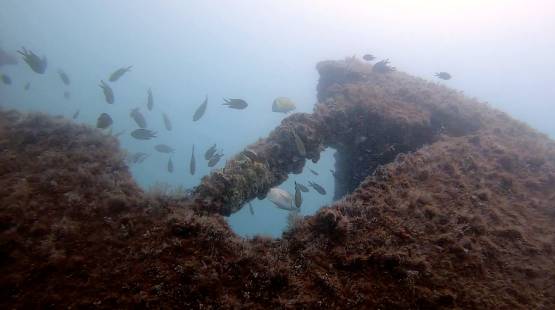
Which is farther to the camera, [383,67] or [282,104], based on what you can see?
[383,67]

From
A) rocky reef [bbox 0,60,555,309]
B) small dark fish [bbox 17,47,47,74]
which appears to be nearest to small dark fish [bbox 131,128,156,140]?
rocky reef [bbox 0,60,555,309]

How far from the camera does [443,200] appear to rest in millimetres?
5281

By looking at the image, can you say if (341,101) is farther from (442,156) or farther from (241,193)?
(241,193)

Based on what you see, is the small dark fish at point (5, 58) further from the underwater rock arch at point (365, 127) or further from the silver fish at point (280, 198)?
the silver fish at point (280, 198)

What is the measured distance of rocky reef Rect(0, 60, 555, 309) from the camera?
343 centimetres

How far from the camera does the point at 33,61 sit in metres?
8.36

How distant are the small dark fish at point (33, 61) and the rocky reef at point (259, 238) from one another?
6.23ft

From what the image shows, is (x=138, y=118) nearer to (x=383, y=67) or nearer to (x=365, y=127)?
(x=365, y=127)

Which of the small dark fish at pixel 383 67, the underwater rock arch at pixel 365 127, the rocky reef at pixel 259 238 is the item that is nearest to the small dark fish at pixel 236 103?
the underwater rock arch at pixel 365 127

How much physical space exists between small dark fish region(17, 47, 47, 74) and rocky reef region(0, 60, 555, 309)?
1899 mm

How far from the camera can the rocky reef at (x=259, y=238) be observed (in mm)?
3428

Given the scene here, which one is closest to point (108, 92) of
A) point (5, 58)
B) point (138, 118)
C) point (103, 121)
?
point (138, 118)

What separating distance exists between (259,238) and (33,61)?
8170mm

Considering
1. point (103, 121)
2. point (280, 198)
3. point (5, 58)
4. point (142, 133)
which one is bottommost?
point (280, 198)
